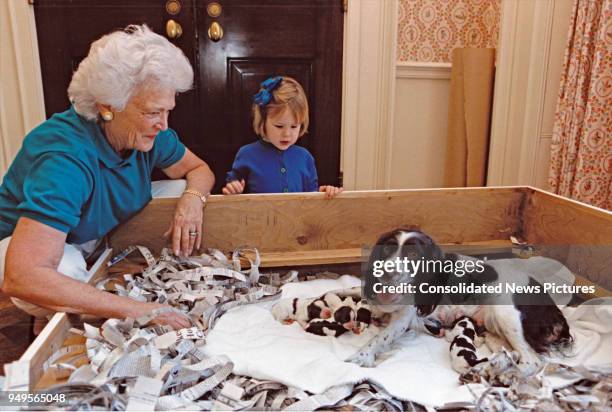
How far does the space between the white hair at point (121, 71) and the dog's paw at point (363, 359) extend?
0.87 metres

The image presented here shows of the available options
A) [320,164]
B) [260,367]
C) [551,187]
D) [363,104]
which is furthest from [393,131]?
[260,367]

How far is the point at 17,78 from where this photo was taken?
2.69m

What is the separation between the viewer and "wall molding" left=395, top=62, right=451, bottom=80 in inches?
121

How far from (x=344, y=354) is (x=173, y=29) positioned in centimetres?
215

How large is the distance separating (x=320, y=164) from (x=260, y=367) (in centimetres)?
207

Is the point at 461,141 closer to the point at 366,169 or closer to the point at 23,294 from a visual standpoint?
the point at 366,169

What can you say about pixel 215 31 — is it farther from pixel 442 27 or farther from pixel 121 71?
pixel 121 71

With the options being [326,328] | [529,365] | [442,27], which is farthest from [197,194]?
[442,27]

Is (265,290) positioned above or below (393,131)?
below

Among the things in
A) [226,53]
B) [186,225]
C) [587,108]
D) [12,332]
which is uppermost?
[226,53]

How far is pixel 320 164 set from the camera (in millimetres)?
3057

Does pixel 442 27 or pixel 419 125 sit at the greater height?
pixel 442 27

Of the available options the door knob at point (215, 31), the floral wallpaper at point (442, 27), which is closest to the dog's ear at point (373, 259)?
the door knob at point (215, 31)

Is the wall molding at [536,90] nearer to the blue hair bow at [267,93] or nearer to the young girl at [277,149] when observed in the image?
the young girl at [277,149]
